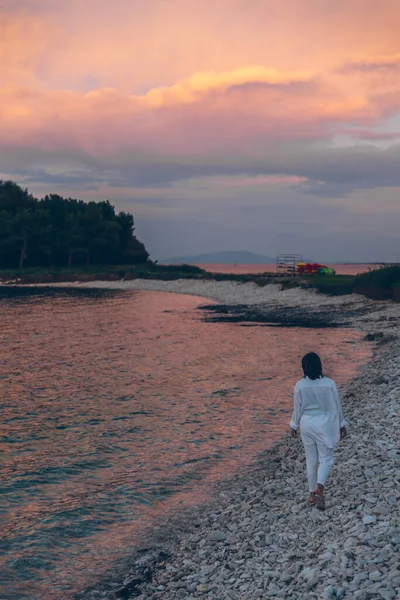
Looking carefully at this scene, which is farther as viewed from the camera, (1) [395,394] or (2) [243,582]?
(1) [395,394]

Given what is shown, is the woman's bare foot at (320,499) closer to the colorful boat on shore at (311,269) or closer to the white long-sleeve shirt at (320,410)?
the white long-sleeve shirt at (320,410)

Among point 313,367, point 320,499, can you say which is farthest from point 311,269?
point 313,367

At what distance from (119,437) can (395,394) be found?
915cm

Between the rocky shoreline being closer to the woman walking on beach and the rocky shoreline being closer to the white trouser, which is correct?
the white trouser

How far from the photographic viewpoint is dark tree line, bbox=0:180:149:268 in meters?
135

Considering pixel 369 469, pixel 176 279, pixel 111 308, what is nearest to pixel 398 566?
pixel 369 469

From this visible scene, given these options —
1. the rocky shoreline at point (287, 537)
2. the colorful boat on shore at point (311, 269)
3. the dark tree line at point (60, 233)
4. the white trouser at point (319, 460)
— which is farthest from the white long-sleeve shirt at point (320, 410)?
the dark tree line at point (60, 233)

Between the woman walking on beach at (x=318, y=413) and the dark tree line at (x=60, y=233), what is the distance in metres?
132

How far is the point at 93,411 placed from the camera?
822 inches

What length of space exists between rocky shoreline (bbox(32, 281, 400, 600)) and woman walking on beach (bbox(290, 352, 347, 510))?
1138 mm

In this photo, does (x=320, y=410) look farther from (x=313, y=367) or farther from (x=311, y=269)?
(x=311, y=269)

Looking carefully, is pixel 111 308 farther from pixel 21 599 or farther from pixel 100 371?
pixel 21 599

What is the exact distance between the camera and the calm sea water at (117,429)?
10867 millimetres

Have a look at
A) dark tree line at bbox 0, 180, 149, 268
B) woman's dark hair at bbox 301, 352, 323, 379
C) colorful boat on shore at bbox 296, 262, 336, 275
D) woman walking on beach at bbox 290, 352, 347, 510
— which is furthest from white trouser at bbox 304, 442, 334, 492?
dark tree line at bbox 0, 180, 149, 268
